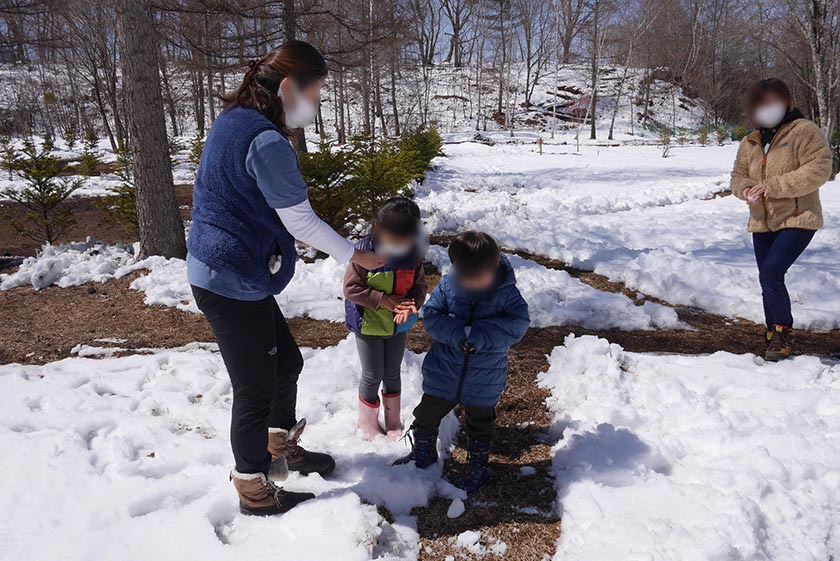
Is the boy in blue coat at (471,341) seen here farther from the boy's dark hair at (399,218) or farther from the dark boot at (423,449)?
the boy's dark hair at (399,218)

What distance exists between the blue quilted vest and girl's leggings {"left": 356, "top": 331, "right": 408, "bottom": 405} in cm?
90

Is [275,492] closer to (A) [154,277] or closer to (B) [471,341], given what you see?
(B) [471,341]

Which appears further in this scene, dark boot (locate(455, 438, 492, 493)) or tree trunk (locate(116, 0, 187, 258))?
tree trunk (locate(116, 0, 187, 258))

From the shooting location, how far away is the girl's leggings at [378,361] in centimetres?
285

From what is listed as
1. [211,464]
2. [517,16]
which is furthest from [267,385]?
[517,16]

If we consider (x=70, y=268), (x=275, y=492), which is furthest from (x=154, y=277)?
(x=275, y=492)

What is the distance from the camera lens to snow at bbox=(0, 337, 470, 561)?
2.13 m

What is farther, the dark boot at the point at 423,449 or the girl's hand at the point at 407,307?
the dark boot at the point at 423,449

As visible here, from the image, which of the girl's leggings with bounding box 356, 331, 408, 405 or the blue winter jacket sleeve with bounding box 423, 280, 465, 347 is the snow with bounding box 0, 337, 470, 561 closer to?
the girl's leggings with bounding box 356, 331, 408, 405

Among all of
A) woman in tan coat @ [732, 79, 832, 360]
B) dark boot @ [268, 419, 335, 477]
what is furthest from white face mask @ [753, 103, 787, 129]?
dark boot @ [268, 419, 335, 477]

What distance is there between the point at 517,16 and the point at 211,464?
4476 cm

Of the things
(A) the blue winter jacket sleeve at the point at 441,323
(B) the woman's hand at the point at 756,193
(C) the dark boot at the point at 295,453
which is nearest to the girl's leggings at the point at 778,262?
(B) the woman's hand at the point at 756,193

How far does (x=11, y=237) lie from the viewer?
10156 millimetres

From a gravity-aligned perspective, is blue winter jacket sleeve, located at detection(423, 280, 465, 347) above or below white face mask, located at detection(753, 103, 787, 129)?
below
